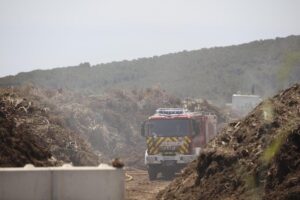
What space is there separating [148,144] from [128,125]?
80.9ft

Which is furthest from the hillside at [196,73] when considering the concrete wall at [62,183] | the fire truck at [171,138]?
the concrete wall at [62,183]

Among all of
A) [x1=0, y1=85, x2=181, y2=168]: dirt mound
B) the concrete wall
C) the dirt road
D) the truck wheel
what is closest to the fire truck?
the truck wheel

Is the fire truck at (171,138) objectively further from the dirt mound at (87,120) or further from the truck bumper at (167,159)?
the dirt mound at (87,120)

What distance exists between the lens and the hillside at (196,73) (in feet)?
344

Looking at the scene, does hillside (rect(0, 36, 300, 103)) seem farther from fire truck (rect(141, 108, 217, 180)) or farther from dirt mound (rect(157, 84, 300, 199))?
dirt mound (rect(157, 84, 300, 199))

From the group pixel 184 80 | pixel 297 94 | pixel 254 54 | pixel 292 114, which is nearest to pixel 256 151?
pixel 292 114

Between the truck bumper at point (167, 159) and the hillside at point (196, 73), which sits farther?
the hillside at point (196, 73)

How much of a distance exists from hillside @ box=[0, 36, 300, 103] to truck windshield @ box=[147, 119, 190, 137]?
6693cm

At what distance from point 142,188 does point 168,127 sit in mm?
4626

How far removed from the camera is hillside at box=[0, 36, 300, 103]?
104750 mm

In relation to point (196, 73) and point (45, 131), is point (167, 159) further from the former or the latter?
point (196, 73)

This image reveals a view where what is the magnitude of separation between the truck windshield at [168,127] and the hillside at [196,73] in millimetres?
66931

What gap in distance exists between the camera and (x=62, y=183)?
12805 millimetres

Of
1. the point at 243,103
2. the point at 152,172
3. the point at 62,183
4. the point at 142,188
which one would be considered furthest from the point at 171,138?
the point at 243,103
